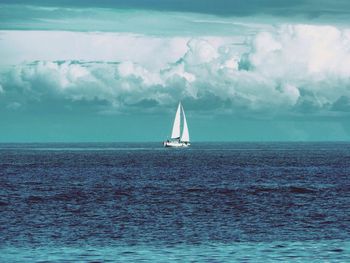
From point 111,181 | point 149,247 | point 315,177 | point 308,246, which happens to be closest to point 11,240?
point 149,247

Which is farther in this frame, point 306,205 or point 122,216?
point 306,205

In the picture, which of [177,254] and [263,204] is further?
[263,204]

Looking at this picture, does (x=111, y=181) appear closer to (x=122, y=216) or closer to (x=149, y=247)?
(x=122, y=216)

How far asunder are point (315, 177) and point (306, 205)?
46.2 m

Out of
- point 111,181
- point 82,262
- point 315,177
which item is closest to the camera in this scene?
point 82,262

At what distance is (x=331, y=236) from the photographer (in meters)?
45.8

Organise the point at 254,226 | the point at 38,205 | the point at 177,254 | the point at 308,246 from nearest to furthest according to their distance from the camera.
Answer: the point at 177,254
the point at 308,246
the point at 254,226
the point at 38,205

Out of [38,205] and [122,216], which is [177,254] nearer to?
[122,216]

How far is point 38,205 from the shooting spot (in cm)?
6638

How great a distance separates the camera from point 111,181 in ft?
333

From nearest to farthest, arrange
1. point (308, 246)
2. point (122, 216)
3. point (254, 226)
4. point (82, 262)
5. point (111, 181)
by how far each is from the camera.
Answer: point (82, 262), point (308, 246), point (254, 226), point (122, 216), point (111, 181)

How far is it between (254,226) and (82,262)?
16760mm

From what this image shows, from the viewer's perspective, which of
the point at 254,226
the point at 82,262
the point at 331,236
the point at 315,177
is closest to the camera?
the point at 82,262

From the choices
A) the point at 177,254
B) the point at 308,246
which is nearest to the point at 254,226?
the point at 308,246
